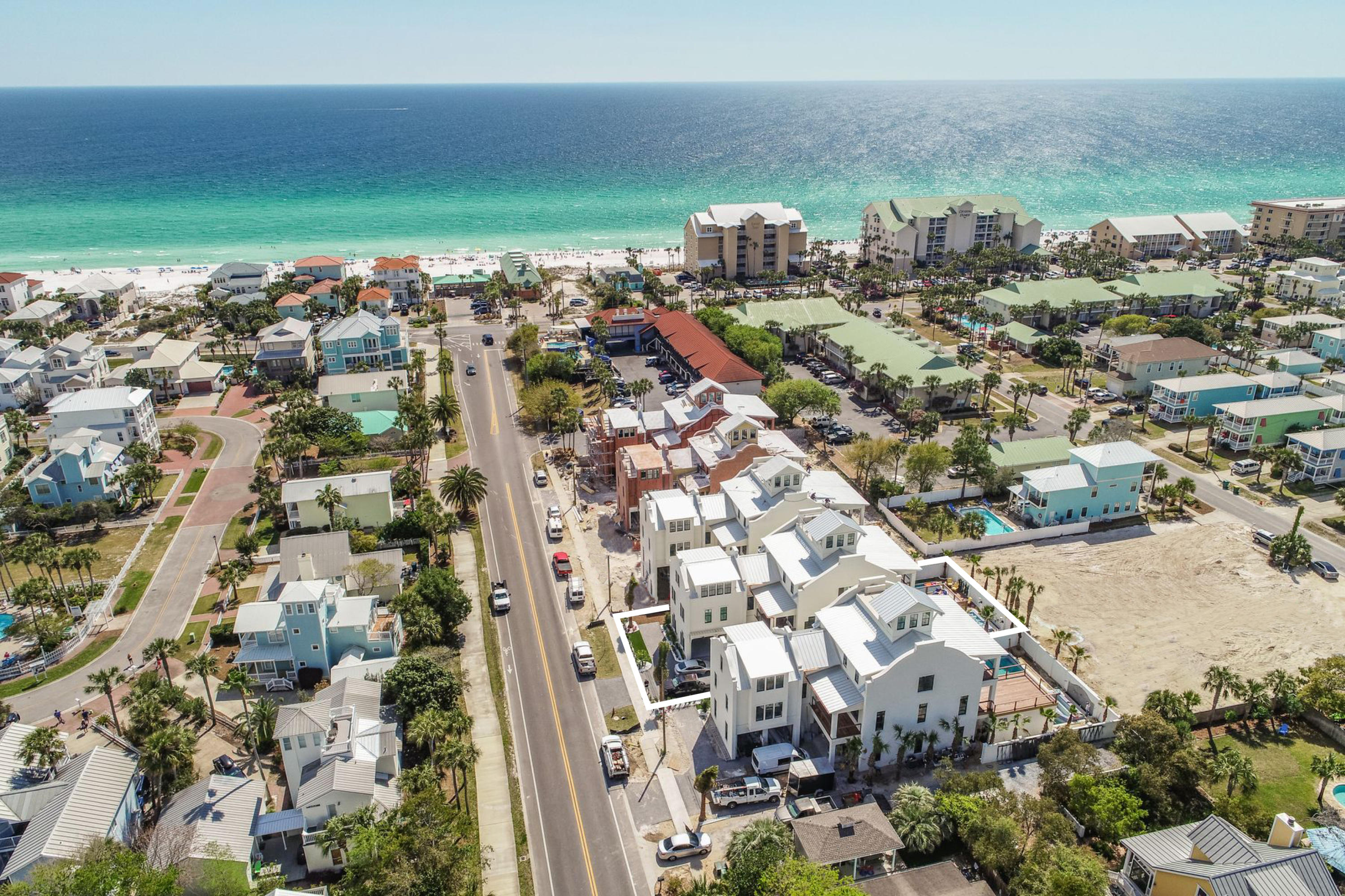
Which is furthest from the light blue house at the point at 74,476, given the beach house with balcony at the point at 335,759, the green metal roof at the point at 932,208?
the green metal roof at the point at 932,208

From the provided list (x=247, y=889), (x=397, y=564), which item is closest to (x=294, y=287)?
(x=397, y=564)

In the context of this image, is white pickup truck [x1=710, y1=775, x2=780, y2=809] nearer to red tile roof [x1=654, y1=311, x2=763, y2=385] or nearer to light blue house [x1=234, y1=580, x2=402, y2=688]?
light blue house [x1=234, y1=580, x2=402, y2=688]

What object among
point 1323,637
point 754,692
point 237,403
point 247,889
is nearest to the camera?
point 247,889

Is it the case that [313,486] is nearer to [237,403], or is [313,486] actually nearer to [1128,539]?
[237,403]

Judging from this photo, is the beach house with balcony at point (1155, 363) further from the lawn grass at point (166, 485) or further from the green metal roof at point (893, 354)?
the lawn grass at point (166, 485)

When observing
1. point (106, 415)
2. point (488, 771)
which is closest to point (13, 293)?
point (106, 415)
